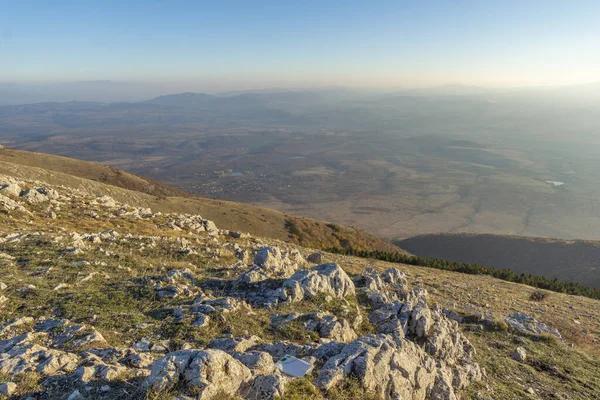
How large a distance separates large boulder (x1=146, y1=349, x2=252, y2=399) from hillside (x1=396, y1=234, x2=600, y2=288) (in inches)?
2169

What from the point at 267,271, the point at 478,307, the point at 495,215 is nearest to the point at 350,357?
the point at 267,271

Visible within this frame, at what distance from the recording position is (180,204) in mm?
47844

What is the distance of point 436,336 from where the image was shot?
11.4 metres

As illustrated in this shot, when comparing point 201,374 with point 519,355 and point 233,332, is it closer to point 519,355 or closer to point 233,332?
point 233,332

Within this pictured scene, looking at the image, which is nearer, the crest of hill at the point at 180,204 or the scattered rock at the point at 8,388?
the scattered rock at the point at 8,388

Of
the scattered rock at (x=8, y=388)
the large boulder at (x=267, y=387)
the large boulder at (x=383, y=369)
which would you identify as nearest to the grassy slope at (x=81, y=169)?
the scattered rock at (x=8, y=388)

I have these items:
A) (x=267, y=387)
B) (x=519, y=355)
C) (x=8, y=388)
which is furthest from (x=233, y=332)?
(x=519, y=355)

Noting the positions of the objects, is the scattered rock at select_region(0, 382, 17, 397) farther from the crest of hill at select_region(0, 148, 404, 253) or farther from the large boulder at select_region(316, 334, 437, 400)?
the crest of hill at select_region(0, 148, 404, 253)

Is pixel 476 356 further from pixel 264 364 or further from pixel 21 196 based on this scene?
pixel 21 196

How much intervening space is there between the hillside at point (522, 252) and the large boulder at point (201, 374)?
55.1 m

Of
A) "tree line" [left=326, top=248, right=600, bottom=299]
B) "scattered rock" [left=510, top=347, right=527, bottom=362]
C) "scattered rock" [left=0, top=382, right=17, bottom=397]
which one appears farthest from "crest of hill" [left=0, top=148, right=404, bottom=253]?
"scattered rock" [left=0, top=382, right=17, bottom=397]

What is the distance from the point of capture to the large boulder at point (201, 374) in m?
5.94

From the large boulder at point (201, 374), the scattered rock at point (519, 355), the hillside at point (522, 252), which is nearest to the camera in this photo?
the large boulder at point (201, 374)

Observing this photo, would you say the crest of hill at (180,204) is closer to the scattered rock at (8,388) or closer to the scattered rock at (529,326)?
the scattered rock at (529,326)
